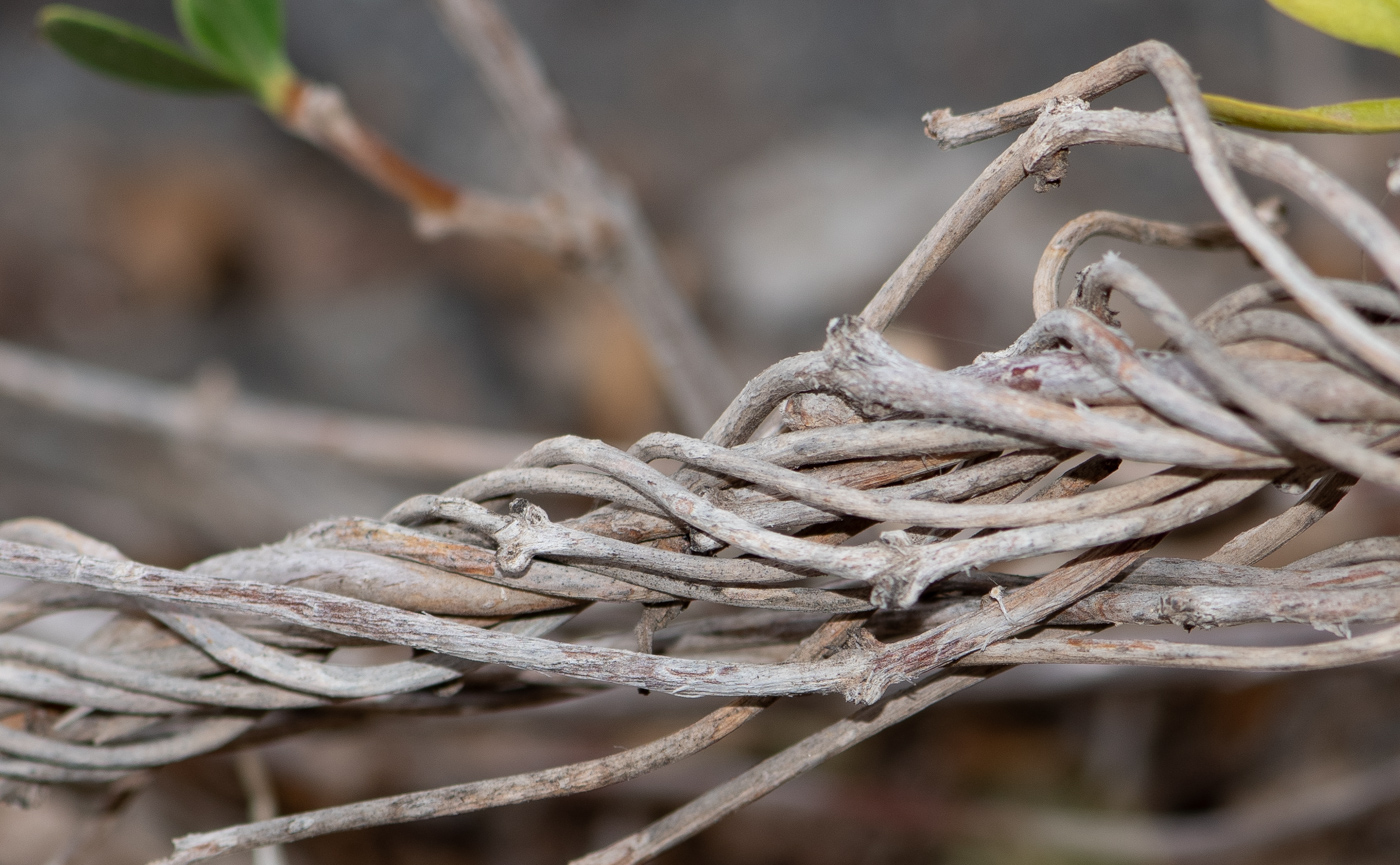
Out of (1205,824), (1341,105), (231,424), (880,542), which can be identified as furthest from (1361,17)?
(231,424)

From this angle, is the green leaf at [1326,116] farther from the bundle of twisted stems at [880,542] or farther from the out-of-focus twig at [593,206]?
the out-of-focus twig at [593,206]

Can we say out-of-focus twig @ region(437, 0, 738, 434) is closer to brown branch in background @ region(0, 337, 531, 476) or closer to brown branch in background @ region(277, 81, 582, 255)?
brown branch in background @ region(277, 81, 582, 255)

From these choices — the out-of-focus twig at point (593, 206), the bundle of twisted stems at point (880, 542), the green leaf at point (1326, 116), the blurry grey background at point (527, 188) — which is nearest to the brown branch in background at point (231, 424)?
the out-of-focus twig at point (593, 206)

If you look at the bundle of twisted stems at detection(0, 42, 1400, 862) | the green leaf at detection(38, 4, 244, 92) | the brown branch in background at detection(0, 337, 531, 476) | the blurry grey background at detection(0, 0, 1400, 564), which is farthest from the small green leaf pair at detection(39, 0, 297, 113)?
the blurry grey background at detection(0, 0, 1400, 564)

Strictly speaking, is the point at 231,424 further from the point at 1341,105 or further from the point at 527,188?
the point at 1341,105

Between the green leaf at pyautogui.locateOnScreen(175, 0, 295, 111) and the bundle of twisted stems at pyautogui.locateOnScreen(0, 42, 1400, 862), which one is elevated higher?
the green leaf at pyautogui.locateOnScreen(175, 0, 295, 111)

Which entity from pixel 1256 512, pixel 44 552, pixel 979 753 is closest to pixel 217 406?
pixel 44 552
